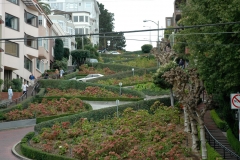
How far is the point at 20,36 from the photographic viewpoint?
49.3 meters

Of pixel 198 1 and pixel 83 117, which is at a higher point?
pixel 198 1

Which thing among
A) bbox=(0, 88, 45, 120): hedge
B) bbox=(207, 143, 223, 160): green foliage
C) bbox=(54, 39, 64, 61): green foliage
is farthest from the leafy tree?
bbox=(207, 143, 223, 160): green foliage

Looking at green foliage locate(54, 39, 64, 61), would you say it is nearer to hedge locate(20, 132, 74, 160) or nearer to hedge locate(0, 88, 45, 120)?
hedge locate(0, 88, 45, 120)

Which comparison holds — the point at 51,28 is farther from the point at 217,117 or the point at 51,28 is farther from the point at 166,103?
the point at 217,117

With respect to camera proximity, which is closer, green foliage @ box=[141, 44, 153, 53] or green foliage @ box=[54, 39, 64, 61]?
green foliage @ box=[54, 39, 64, 61]

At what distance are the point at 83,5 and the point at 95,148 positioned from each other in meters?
101

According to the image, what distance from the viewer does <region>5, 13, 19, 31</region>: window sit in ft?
154

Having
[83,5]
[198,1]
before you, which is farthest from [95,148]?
[83,5]

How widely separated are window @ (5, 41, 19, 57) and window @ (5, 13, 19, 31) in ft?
5.15

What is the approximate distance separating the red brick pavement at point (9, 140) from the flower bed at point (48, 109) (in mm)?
1253

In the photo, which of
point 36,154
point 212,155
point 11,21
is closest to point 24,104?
point 11,21

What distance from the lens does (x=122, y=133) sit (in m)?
26.5

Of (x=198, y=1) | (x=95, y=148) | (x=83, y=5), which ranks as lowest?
(x=95, y=148)

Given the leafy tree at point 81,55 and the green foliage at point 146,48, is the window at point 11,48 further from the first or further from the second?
the green foliage at point 146,48
